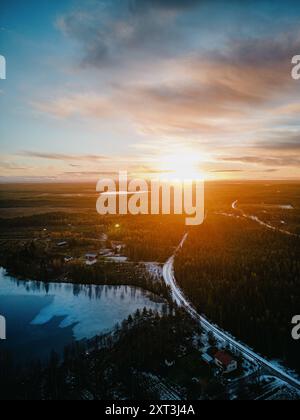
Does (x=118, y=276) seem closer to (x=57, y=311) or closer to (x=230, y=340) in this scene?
(x=57, y=311)

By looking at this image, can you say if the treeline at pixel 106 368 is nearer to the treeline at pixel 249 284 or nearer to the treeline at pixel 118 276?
the treeline at pixel 249 284

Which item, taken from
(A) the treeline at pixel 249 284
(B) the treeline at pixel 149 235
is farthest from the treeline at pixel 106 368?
(B) the treeline at pixel 149 235

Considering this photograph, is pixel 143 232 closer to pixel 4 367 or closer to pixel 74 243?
pixel 74 243

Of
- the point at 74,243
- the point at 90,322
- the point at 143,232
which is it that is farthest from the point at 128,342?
the point at 143,232
